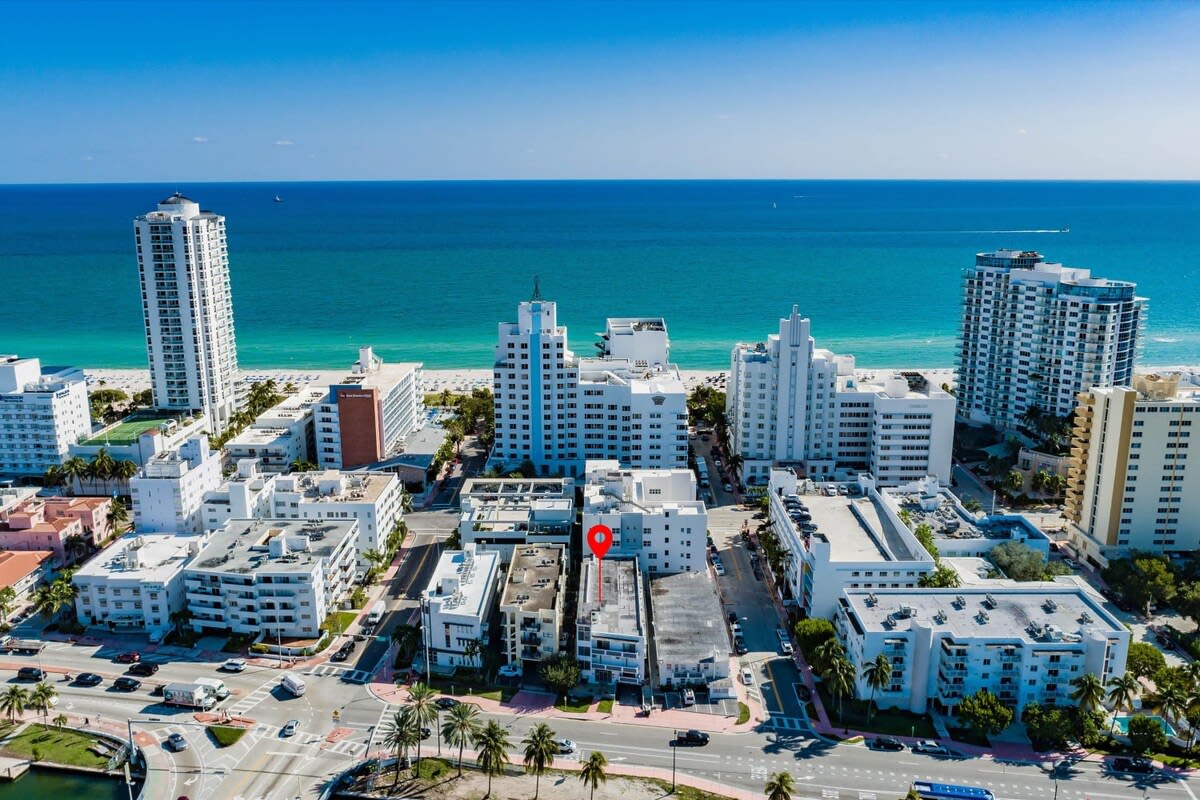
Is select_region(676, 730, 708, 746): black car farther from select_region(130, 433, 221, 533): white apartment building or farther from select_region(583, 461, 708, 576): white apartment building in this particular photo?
select_region(130, 433, 221, 533): white apartment building

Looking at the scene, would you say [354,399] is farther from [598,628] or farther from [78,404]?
[598,628]

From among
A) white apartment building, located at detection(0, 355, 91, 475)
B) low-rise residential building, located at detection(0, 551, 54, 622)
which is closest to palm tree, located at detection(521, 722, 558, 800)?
low-rise residential building, located at detection(0, 551, 54, 622)

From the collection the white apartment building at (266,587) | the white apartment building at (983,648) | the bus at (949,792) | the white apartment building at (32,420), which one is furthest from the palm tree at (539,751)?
the white apartment building at (32,420)

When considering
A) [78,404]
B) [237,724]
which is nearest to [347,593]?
[237,724]

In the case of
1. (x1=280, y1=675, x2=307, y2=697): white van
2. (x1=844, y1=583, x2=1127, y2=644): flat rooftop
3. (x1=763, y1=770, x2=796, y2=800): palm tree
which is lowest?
(x1=280, y1=675, x2=307, y2=697): white van

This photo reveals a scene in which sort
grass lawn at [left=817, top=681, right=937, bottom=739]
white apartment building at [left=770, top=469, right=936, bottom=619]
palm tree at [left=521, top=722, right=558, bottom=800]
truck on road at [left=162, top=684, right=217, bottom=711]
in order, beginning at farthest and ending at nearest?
white apartment building at [left=770, top=469, right=936, bottom=619]
truck on road at [left=162, top=684, right=217, bottom=711]
grass lawn at [left=817, top=681, right=937, bottom=739]
palm tree at [left=521, top=722, right=558, bottom=800]
